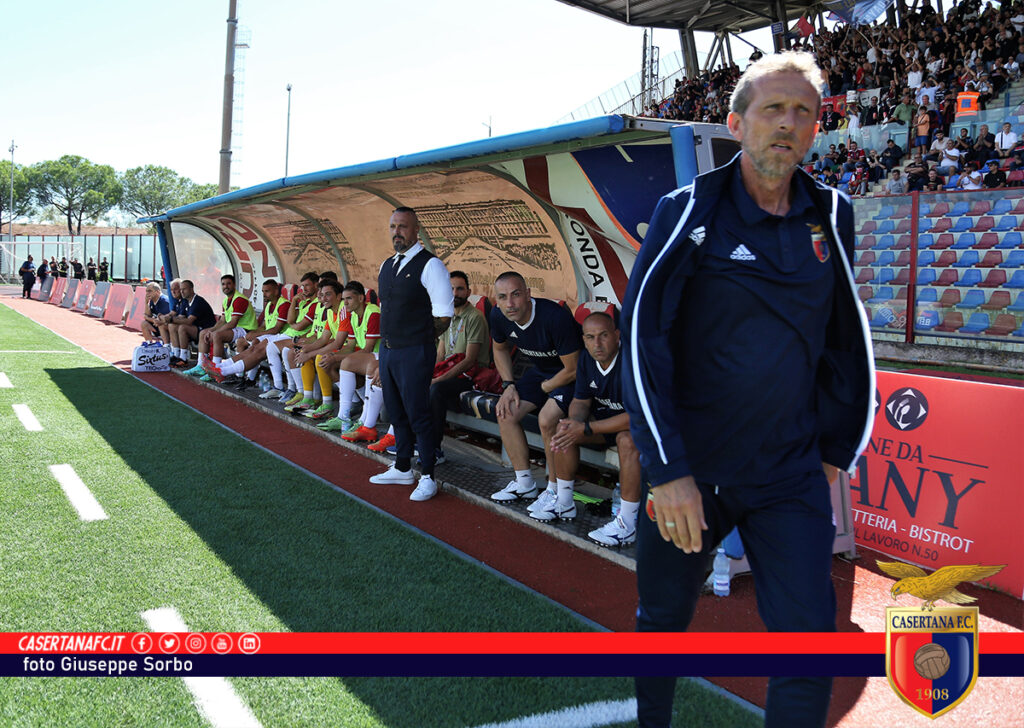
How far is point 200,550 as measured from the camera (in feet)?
13.0

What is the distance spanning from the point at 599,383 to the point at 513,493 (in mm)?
1035

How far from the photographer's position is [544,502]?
4.66 metres

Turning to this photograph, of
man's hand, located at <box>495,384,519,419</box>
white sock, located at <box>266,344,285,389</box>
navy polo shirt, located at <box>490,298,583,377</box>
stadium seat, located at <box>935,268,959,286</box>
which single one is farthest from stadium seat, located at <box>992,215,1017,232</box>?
white sock, located at <box>266,344,285,389</box>

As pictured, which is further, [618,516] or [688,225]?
[618,516]

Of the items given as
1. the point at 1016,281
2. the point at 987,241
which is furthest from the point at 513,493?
the point at 987,241

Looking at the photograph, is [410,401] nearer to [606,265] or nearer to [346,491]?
[346,491]

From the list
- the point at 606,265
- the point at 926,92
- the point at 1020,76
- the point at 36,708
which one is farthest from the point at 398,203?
the point at 1020,76

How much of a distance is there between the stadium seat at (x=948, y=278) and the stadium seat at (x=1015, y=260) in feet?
1.89

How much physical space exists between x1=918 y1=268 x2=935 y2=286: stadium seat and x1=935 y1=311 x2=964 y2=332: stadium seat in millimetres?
516

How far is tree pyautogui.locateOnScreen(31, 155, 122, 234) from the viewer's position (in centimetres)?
8076

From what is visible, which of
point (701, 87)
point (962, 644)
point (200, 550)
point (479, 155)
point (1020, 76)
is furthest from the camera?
point (701, 87)

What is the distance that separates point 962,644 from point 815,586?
0.34 m

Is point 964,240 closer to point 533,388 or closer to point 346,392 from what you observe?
point 533,388

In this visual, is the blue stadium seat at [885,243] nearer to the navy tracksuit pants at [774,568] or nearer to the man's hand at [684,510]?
the navy tracksuit pants at [774,568]
